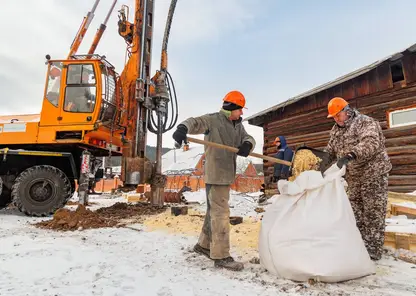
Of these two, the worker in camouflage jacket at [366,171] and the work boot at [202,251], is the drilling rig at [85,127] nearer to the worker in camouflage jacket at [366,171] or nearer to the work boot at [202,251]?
the work boot at [202,251]

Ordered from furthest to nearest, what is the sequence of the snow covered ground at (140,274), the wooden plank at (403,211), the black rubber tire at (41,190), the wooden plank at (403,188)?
the wooden plank at (403,188), the black rubber tire at (41,190), the wooden plank at (403,211), the snow covered ground at (140,274)

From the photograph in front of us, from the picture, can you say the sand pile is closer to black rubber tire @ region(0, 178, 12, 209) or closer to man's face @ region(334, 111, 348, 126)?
man's face @ region(334, 111, 348, 126)

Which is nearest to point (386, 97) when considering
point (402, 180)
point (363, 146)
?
point (402, 180)

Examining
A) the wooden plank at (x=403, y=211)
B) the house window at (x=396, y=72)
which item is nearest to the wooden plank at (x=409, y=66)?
the house window at (x=396, y=72)

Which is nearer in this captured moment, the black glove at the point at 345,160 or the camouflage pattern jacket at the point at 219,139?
the black glove at the point at 345,160

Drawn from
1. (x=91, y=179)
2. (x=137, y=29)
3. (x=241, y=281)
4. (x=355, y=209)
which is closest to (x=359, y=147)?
(x=355, y=209)

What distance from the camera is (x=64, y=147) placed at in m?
6.96

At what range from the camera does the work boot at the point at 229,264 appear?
2.77 m

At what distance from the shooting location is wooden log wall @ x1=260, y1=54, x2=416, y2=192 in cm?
707

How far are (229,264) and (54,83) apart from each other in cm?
605

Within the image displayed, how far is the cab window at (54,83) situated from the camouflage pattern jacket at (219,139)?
492 cm

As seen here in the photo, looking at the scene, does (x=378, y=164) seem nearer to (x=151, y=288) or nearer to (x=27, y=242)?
(x=151, y=288)

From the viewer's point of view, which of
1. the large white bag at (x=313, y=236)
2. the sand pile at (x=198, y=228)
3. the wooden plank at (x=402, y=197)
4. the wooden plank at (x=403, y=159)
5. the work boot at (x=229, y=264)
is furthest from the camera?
the wooden plank at (x=403, y=159)

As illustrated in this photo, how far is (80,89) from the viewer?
6.79 metres
